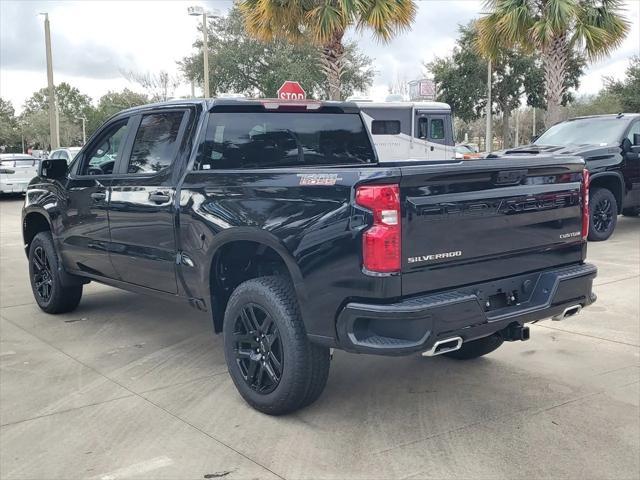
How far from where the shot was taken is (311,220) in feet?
11.7

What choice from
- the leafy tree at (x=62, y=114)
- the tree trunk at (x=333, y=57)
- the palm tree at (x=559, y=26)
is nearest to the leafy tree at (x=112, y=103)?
the leafy tree at (x=62, y=114)

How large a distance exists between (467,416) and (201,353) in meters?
2.28

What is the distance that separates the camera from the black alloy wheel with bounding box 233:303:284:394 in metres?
3.94

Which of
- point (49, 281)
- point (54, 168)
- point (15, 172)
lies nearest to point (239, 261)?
point (54, 168)

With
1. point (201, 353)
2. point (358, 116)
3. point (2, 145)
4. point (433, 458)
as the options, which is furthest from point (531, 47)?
point (2, 145)

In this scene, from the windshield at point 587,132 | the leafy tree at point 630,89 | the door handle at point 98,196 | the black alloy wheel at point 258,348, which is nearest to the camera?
the black alloy wheel at point 258,348

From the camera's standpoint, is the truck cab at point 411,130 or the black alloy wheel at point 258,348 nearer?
the black alloy wheel at point 258,348

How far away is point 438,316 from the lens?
11.0 ft

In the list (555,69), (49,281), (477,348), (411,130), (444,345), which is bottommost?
(477,348)

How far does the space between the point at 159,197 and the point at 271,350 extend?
58.2 inches

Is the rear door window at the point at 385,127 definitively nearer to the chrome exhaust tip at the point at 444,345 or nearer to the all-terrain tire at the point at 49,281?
the all-terrain tire at the point at 49,281

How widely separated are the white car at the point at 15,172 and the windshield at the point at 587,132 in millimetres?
16920

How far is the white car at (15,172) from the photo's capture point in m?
22.0

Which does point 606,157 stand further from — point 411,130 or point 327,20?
point 327,20
